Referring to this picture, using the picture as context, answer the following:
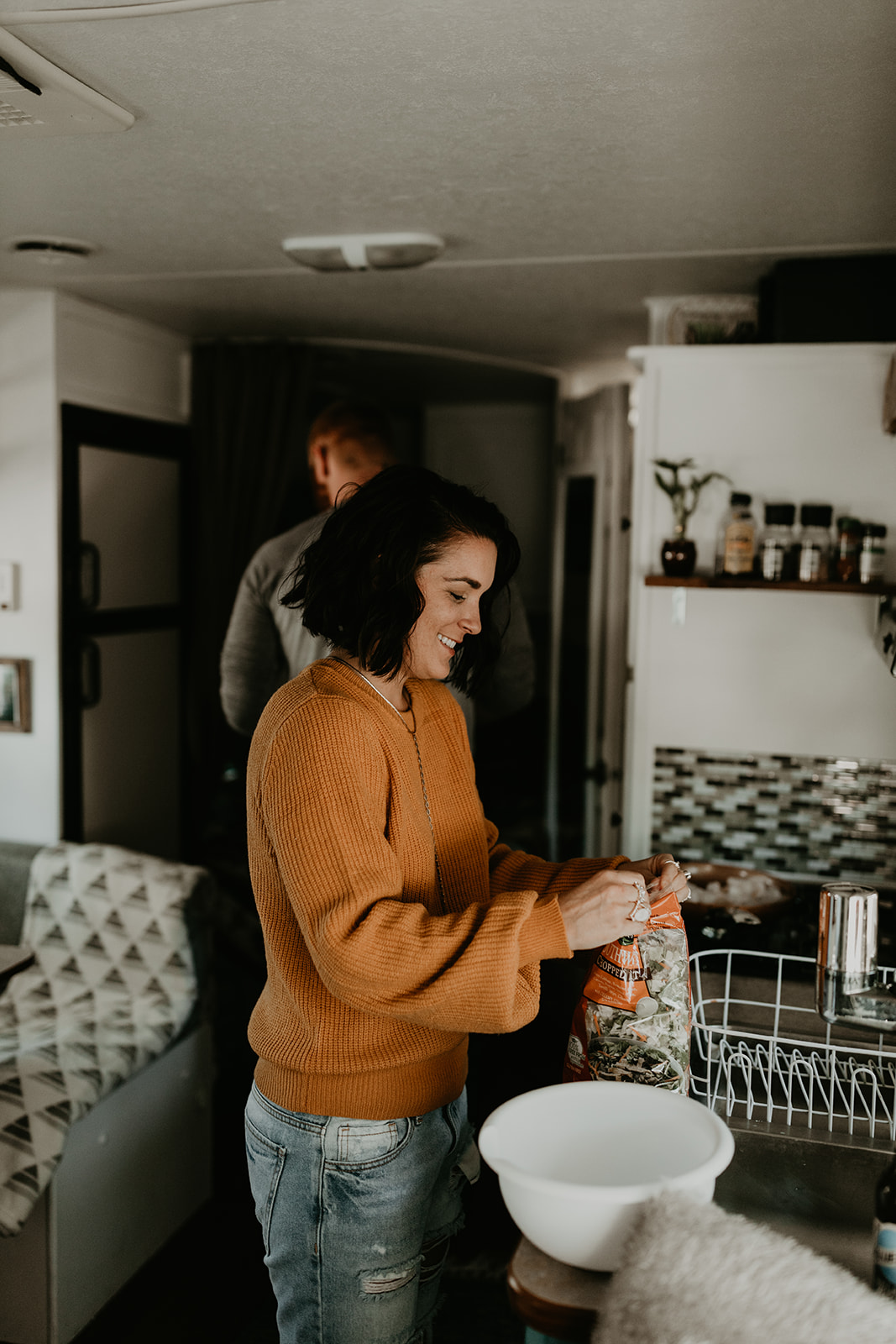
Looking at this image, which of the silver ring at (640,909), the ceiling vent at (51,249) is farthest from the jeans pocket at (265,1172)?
Answer: the ceiling vent at (51,249)

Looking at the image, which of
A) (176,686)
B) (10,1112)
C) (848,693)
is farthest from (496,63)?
(176,686)

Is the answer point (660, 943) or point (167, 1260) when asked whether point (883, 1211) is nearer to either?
point (660, 943)

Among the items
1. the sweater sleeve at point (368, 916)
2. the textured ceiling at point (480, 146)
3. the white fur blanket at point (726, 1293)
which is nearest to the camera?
the white fur blanket at point (726, 1293)

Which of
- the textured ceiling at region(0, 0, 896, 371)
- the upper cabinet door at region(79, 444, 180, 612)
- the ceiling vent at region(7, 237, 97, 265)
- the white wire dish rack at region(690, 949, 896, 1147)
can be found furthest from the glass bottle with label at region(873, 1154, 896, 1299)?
the upper cabinet door at region(79, 444, 180, 612)

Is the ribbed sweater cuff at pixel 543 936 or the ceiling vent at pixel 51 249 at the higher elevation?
the ceiling vent at pixel 51 249

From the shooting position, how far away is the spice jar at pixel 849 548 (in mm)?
2549

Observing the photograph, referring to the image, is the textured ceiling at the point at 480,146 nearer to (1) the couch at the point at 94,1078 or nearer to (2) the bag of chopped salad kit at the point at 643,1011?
(2) the bag of chopped salad kit at the point at 643,1011

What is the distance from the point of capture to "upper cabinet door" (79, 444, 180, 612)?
3467 millimetres

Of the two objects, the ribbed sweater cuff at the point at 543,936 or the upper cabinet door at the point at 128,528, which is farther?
the upper cabinet door at the point at 128,528

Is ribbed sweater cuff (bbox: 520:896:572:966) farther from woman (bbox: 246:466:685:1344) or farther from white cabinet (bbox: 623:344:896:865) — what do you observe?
white cabinet (bbox: 623:344:896:865)

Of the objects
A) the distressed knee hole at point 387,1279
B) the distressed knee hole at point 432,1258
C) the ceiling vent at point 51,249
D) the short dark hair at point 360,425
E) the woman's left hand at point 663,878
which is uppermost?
the ceiling vent at point 51,249

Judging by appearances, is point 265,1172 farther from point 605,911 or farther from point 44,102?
point 44,102

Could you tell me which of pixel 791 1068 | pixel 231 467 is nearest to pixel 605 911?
pixel 791 1068

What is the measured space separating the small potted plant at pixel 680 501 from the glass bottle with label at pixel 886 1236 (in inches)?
69.4
